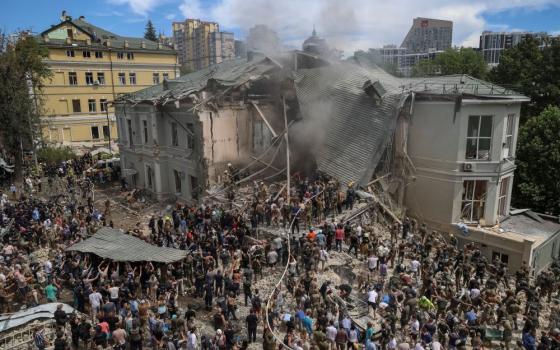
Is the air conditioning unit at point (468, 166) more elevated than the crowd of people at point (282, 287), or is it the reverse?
the air conditioning unit at point (468, 166)

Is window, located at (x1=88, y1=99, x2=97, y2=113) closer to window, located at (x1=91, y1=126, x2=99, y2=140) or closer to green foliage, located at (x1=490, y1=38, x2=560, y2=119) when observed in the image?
window, located at (x1=91, y1=126, x2=99, y2=140)

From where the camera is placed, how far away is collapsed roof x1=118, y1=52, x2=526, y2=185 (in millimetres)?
23109

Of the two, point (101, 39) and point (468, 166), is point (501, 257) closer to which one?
point (468, 166)

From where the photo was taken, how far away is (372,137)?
2366cm

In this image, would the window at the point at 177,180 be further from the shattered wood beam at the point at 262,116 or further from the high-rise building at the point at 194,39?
the high-rise building at the point at 194,39

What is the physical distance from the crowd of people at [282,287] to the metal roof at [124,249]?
0.40 meters

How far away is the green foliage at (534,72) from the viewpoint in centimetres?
3432

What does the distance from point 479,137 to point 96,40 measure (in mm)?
47010

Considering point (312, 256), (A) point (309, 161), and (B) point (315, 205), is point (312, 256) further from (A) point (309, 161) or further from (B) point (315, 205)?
(A) point (309, 161)

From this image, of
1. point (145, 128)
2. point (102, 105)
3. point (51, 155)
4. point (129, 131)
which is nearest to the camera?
point (145, 128)

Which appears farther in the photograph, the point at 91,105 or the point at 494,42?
the point at 494,42

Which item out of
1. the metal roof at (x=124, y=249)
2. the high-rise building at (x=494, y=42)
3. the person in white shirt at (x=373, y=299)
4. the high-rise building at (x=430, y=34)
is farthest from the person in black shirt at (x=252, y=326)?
the high-rise building at (x=430, y=34)

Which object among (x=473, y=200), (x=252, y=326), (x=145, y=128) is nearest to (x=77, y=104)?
(x=145, y=128)

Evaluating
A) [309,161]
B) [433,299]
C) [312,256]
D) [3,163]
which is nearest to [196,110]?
[309,161]
